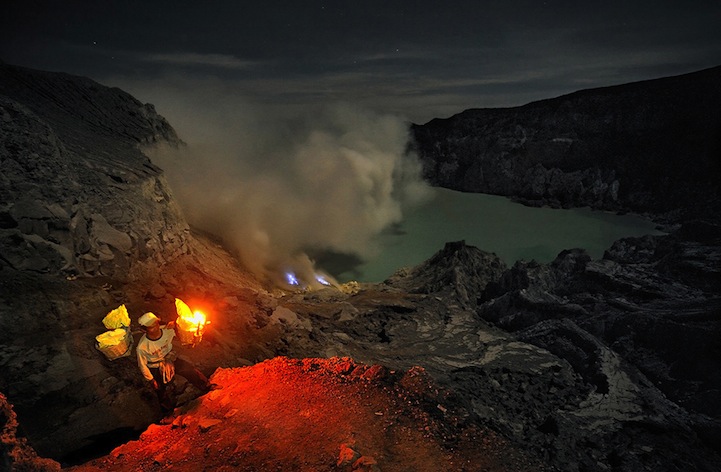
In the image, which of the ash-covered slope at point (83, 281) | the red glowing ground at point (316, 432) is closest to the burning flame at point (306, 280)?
the ash-covered slope at point (83, 281)

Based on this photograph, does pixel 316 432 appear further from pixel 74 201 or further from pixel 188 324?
pixel 74 201

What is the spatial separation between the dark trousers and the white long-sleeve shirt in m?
0.14

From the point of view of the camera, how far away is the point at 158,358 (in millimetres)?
4961

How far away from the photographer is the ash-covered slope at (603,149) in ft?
75.2

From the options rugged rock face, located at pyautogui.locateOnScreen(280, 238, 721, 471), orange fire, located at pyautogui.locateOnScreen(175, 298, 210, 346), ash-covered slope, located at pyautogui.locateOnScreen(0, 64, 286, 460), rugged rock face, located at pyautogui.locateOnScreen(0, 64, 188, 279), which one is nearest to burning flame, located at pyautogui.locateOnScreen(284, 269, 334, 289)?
rugged rock face, located at pyautogui.locateOnScreen(280, 238, 721, 471)

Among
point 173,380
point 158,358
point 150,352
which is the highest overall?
point 150,352

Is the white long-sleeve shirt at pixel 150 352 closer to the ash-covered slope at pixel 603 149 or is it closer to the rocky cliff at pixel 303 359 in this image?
the rocky cliff at pixel 303 359

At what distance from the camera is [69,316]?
18.4 ft

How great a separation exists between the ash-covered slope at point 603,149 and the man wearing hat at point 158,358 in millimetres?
25877

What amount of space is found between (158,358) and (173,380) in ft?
1.55

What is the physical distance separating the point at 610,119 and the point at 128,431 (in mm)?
31053

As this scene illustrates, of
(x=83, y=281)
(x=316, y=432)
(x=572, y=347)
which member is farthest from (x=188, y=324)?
(x=572, y=347)

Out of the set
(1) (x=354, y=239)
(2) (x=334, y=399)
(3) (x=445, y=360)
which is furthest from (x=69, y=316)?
(1) (x=354, y=239)

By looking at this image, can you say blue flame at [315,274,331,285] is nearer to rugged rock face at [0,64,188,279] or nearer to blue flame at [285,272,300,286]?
blue flame at [285,272,300,286]
